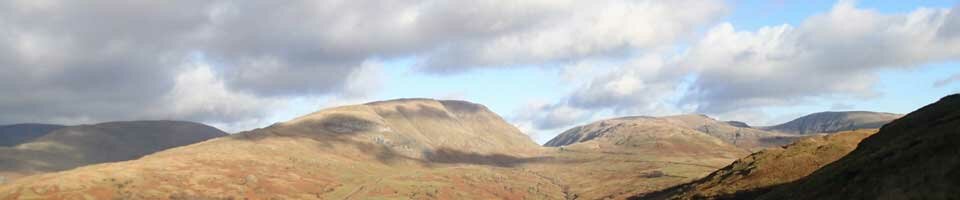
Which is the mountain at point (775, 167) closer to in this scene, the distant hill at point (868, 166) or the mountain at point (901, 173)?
the distant hill at point (868, 166)

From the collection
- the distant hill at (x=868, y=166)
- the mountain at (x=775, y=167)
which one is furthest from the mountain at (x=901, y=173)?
the mountain at (x=775, y=167)

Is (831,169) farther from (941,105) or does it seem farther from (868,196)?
(941,105)

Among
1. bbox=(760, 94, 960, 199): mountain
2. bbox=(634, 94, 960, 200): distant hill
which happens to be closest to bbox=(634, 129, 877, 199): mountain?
bbox=(634, 94, 960, 200): distant hill

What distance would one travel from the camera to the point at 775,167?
105938 millimetres

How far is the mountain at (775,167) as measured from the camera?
9531 cm

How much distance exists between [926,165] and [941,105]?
64484mm

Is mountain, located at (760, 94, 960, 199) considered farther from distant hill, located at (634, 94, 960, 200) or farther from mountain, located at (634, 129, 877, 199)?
mountain, located at (634, 129, 877, 199)

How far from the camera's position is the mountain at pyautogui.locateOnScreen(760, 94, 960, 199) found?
125 ft

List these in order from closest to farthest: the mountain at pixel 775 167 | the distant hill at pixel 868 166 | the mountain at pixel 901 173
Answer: the mountain at pixel 901 173 → the distant hill at pixel 868 166 → the mountain at pixel 775 167

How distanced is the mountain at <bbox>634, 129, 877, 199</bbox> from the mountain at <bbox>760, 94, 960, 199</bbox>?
543 inches

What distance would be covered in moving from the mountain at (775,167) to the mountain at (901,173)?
13.8 m

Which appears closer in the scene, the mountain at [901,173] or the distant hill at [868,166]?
the mountain at [901,173]

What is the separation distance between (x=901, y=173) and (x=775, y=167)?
59.3 metres

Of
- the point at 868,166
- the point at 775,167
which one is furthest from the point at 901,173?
the point at 775,167
